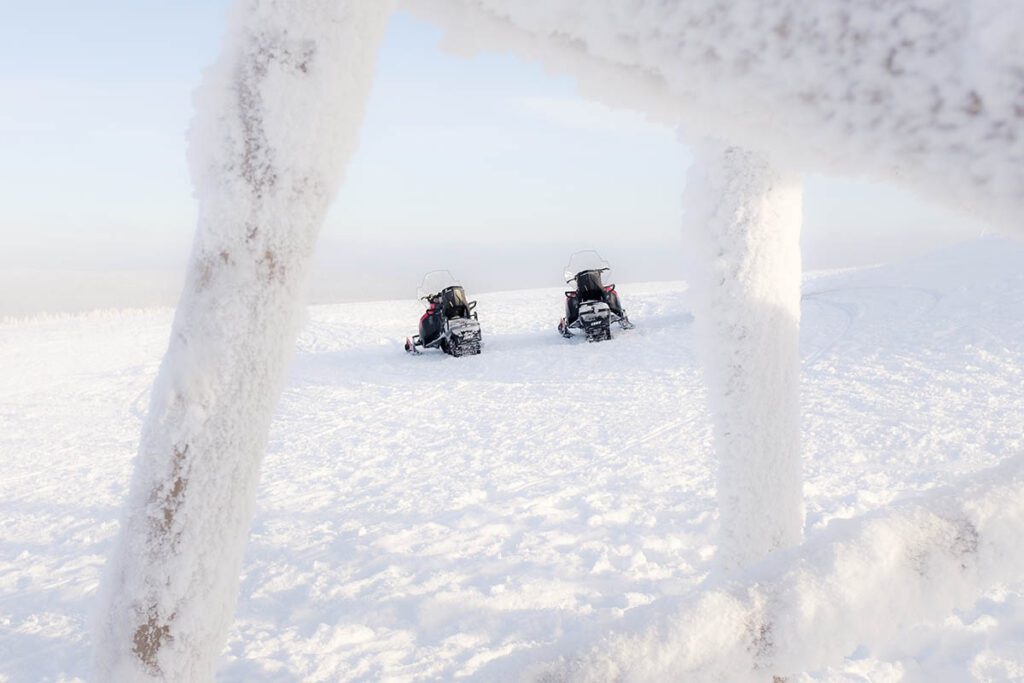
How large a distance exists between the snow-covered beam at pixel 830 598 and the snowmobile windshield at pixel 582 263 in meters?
9.70

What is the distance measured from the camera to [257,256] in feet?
3.77

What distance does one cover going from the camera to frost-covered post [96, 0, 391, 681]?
1.11 meters

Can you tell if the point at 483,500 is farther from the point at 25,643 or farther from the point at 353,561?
the point at 25,643

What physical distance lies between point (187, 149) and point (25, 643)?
3.18m

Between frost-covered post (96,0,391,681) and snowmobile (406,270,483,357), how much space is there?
891 cm

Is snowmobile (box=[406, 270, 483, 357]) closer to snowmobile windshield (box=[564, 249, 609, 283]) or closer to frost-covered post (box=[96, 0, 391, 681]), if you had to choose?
snowmobile windshield (box=[564, 249, 609, 283])

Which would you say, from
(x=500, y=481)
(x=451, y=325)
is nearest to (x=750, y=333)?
(x=500, y=481)

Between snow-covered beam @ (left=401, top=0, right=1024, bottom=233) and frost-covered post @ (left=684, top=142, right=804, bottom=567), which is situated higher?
snow-covered beam @ (left=401, top=0, right=1024, bottom=233)

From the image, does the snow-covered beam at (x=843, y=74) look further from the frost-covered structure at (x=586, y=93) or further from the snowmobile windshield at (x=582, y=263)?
the snowmobile windshield at (x=582, y=263)

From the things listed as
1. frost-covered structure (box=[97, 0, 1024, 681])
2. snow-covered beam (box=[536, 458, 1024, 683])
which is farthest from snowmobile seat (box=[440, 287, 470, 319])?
snow-covered beam (box=[536, 458, 1024, 683])

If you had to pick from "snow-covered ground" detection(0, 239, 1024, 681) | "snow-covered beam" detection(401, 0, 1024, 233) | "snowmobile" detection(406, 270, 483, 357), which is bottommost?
"snow-covered ground" detection(0, 239, 1024, 681)

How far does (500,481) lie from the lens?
207 inches

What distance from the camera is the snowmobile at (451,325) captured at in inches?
401

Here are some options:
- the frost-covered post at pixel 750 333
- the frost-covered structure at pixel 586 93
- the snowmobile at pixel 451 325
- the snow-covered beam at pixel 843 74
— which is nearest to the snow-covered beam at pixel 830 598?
the frost-covered structure at pixel 586 93
